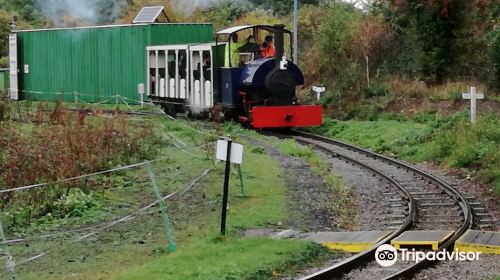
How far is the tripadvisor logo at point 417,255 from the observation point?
9683 millimetres

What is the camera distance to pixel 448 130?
67.6 ft

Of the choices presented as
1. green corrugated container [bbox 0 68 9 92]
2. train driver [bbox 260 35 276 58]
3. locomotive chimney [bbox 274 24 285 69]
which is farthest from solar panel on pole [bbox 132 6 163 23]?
locomotive chimney [bbox 274 24 285 69]

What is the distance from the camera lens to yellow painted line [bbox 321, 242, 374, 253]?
34.2 ft

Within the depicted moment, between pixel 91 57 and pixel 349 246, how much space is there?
26188 millimetres

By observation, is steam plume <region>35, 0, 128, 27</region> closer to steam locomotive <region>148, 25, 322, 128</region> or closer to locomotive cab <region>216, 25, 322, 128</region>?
steam locomotive <region>148, 25, 322, 128</region>

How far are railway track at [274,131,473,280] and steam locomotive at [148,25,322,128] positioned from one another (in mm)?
2951

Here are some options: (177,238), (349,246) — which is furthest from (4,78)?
(349,246)

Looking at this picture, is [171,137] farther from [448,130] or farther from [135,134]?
[448,130]

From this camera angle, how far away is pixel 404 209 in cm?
1333

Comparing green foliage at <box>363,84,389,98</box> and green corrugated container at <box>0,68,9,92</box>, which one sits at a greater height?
green corrugated container at <box>0,68,9,92</box>

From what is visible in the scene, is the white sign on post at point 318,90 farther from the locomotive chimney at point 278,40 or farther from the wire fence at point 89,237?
the wire fence at point 89,237

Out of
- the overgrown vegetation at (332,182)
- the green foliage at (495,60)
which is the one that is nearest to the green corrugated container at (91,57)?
the green foliage at (495,60)

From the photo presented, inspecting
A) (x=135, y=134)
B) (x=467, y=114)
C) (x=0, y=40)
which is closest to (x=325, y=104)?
(x=467, y=114)

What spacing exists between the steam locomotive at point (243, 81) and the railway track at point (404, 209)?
2.95 metres
